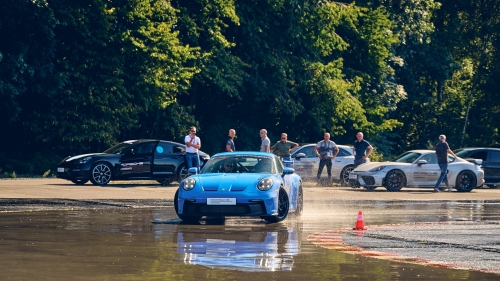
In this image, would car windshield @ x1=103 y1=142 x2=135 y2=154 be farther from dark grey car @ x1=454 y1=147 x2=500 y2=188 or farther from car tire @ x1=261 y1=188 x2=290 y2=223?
car tire @ x1=261 y1=188 x2=290 y2=223

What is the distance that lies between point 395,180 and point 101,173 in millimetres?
8953

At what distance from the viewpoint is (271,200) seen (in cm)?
1831

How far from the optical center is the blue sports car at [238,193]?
18.1m

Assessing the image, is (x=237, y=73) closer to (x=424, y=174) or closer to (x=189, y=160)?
(x=424, y=174)

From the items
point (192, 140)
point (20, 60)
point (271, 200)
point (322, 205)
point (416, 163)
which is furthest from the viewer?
point (20, 60)

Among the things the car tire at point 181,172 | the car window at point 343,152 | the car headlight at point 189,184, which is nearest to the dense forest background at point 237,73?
the car tire at point 181,172

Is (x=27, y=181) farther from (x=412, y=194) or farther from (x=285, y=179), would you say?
(x=285, y=179)

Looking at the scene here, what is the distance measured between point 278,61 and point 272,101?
185 cm

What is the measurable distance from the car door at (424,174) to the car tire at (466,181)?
29.2 inches

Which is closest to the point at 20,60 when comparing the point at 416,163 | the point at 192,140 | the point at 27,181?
the point at 27,181

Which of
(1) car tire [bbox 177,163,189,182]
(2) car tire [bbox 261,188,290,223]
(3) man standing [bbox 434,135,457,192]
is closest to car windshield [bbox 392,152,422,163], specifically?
(3) man standing [bbox 434,135,457,192]

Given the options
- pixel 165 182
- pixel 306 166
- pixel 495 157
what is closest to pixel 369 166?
pixel 306 166

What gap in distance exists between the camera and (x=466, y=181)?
3512 cm

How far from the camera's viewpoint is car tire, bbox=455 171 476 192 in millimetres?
35000
